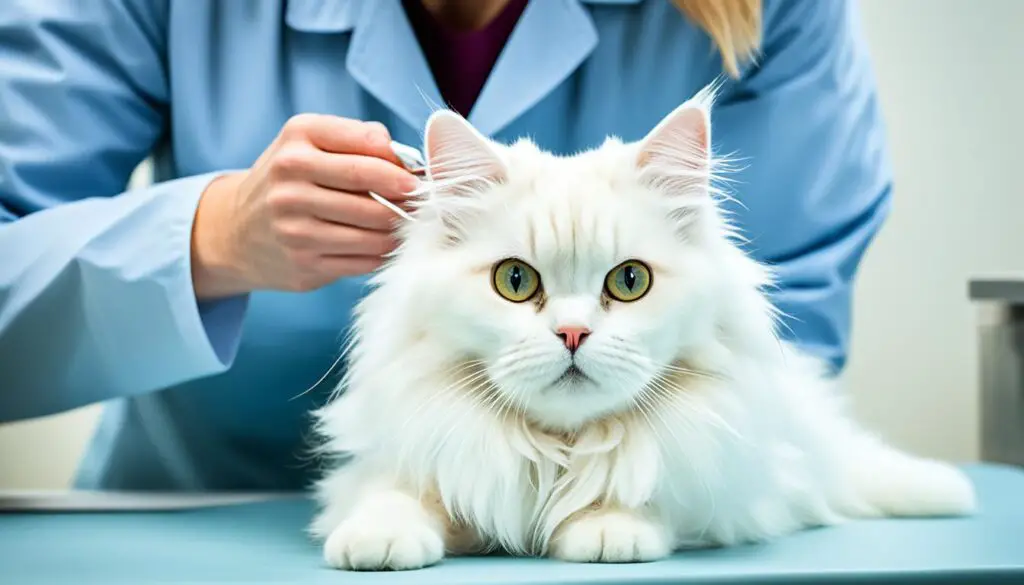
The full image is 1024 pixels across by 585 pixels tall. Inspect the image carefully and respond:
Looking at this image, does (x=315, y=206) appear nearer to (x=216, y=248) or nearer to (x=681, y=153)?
(x=216, y=248)

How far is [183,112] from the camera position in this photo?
4.25 feet

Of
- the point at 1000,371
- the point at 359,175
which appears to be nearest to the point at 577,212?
the point at 359,175

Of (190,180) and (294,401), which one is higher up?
(190,180)

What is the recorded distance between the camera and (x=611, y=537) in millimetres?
838

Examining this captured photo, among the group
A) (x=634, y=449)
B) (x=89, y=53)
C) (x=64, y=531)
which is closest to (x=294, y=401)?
(x=64, y=531)

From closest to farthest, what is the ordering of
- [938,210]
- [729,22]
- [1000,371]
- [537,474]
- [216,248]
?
[537,474] < [216,248] < [729,22] < [1000,371] < [938,210]

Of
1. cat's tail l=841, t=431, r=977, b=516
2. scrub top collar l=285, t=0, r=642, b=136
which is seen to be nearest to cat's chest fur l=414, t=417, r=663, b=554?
cat's tail l=841, t=431, r=977, b=516

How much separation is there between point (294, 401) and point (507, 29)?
1.87 ft

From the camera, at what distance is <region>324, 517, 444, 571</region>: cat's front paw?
2.65 feet

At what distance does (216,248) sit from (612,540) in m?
0.50

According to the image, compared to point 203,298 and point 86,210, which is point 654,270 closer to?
point 203,298

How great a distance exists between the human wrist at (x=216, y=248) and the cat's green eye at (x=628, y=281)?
39cm

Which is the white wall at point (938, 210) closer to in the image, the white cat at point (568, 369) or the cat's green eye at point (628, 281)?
the white cat at point (568, 369)

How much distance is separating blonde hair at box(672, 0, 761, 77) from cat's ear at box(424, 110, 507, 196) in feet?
1.42
